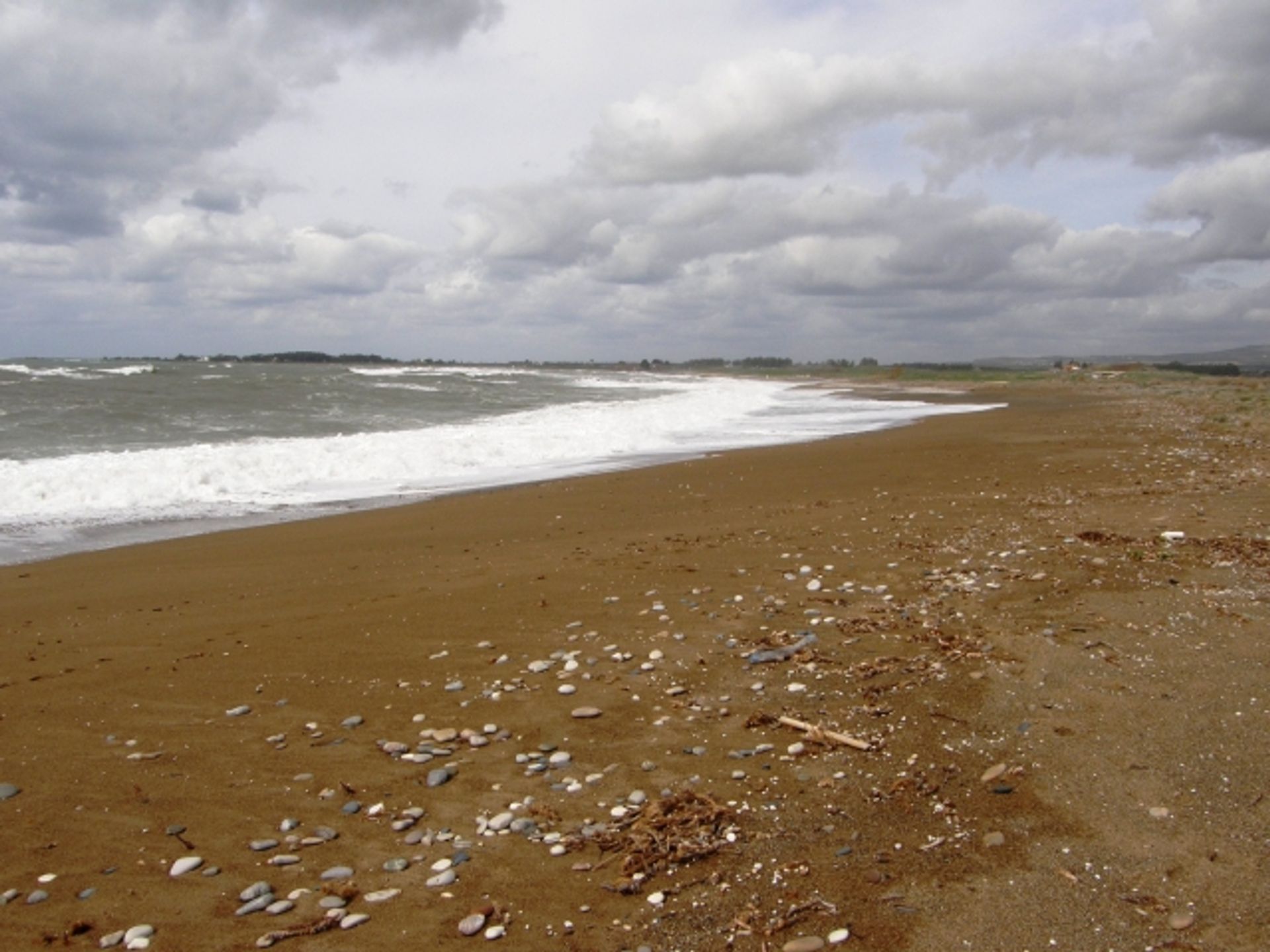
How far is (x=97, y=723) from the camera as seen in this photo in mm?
5578

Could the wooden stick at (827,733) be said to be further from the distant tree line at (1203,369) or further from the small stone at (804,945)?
the distant tree line at (1203,369)

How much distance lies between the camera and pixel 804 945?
3184mm

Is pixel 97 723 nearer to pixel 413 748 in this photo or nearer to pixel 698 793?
pixel 413 748

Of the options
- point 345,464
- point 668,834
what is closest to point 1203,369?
point 345,464

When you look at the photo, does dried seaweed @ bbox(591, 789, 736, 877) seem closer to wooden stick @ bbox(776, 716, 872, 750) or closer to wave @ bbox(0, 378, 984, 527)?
wooden stick @ bbox(776, 716, 872, 750)

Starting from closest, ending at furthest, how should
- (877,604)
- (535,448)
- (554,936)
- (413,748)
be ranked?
(554,936), (413,748), (877,604), (535,448)

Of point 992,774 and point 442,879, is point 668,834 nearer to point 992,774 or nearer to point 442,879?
point 442,879

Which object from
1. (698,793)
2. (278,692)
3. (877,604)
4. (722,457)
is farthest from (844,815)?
Result: (722,457)

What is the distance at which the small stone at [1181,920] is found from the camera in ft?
10.2

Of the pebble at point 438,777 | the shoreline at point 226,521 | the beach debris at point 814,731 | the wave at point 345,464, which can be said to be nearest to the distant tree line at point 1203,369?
the wave at point 345,464

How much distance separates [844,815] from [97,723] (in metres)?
4.55

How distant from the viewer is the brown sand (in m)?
3.47

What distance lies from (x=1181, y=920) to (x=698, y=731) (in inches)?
95.0

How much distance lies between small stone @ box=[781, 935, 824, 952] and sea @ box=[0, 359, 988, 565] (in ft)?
35.1
